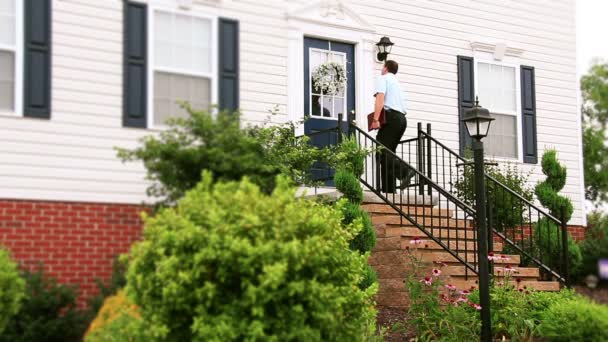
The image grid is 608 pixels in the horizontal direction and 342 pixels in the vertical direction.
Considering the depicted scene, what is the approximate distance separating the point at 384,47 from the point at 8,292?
6.01 m

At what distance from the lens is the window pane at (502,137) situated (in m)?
12.1

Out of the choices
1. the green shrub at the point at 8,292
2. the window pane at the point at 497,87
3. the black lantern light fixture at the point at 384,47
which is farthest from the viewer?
the window pane at the point at 497,87

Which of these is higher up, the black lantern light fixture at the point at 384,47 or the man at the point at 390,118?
the black lantern light fixture at the point at 384,47

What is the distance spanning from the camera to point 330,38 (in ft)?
35.1

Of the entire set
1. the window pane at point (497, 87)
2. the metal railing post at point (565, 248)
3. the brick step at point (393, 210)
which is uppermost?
the window pane at point (497, 87)

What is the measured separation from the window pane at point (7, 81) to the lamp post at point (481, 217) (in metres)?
4.47

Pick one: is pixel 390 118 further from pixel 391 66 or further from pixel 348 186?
pixel 348 186

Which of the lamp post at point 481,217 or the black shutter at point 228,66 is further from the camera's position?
the black shutter at point 228,66

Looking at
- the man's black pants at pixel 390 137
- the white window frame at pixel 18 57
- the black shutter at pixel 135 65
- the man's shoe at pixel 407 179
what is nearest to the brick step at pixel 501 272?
the man's shoe at pixel 407 179

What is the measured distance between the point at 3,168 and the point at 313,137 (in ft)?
13.3

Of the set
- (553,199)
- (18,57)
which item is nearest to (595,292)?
(553,199)

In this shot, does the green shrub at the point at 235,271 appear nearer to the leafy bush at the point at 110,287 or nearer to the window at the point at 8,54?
the leafy bush at the point at 110,287

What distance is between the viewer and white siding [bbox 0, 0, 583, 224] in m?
8.06

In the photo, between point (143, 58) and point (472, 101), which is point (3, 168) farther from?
point (472, 101)
